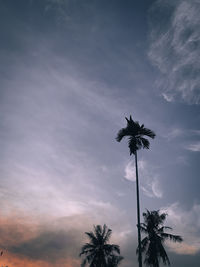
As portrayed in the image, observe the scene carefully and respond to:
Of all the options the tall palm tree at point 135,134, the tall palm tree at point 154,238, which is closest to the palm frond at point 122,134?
the tall palm tree at point 135,134

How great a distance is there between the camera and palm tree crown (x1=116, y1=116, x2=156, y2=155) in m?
26.0

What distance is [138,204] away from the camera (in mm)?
21109

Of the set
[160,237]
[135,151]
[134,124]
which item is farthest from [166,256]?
[134,124]

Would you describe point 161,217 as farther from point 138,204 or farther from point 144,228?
point 138,204

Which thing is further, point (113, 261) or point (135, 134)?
point (113, 261)

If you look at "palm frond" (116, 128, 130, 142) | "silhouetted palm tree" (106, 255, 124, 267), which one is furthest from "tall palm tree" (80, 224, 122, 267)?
"palm frond" (116, 128, 130, 142)

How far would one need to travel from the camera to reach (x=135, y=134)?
86.8 ft

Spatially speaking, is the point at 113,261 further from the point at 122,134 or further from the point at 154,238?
the point at 122,134

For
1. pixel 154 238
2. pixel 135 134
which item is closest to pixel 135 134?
pixel 135 134

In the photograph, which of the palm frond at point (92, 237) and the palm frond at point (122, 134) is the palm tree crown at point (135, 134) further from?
the palm frond at point (92, 237)

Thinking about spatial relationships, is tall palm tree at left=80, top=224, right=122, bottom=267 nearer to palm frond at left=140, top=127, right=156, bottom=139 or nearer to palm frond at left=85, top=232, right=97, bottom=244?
palm frond at left=85, top=232, right=97, bottom=244

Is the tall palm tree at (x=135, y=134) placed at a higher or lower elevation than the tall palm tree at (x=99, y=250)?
higher

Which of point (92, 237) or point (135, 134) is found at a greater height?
point (135, 134)

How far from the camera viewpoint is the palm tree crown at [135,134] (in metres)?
26.0
